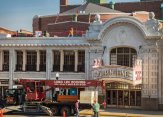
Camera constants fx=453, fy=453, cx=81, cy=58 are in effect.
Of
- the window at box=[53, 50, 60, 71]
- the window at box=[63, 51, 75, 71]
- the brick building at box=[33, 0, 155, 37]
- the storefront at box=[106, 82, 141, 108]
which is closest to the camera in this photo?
the storefront at box=[106, 82, 141, 108]

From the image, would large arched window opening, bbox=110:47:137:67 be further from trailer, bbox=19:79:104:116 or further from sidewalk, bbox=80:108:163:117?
trailer, bbox=19:79:104:116

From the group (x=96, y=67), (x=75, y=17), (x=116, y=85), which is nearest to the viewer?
(x=96, y=67)

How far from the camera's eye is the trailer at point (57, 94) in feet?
142

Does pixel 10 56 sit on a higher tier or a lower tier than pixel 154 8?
lower

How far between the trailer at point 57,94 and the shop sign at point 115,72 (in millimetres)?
2218

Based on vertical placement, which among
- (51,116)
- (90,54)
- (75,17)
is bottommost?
(51,116)

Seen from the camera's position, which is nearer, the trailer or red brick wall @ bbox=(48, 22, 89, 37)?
the trailer

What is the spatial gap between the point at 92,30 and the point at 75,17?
16.6 m

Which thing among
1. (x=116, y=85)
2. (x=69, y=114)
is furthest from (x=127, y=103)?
(x=69, y=114)

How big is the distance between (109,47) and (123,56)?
1.86 meters

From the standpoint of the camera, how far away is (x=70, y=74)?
5181 centimetres

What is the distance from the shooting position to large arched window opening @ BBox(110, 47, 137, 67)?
4984 cm

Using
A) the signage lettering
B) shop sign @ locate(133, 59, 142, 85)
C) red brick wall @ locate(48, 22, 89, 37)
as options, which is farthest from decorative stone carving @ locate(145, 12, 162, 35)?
red brick wall @ locate(48, 22, 89, 37)

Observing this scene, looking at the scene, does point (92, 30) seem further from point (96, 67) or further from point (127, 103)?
point (127, 103)
